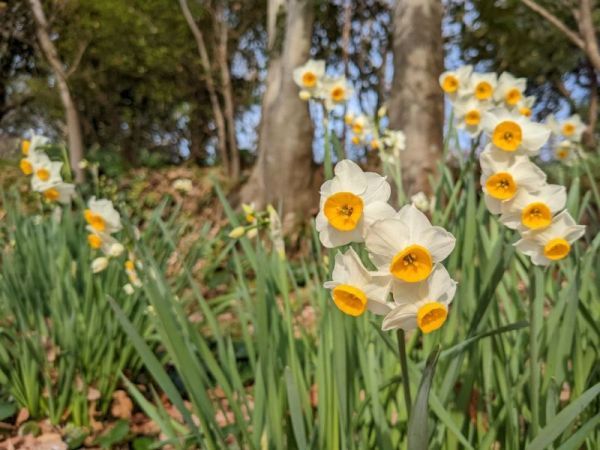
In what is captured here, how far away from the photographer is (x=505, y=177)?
2.67 feet

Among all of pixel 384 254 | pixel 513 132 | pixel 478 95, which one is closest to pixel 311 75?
pixel 478 95

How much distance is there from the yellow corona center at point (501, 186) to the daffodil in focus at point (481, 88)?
2.43 ft

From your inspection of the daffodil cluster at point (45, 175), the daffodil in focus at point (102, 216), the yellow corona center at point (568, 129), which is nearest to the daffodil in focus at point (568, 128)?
the yellow corona center at point (568, 129)

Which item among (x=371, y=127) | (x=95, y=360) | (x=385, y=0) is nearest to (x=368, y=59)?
(x=385, y=0)

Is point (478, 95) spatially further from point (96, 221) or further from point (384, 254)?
point (96, 221)

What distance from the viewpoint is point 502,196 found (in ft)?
2.64

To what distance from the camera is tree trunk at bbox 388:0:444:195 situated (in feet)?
12.9

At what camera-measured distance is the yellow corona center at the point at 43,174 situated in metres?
1.91

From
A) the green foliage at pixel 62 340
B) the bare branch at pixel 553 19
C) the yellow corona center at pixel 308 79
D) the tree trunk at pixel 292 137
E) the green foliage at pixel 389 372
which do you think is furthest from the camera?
the tree trunk at pixel 292 137

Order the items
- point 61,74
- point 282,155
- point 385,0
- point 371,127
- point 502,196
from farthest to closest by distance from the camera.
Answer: point 385,0
point 61,74
point 282,155
point 371,127
point 502,196

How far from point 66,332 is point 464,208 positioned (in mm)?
1239

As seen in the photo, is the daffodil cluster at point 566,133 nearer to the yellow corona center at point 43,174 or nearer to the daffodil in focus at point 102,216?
the daffodil in focus at point 102,216

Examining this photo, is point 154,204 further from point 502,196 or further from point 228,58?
point 502,196

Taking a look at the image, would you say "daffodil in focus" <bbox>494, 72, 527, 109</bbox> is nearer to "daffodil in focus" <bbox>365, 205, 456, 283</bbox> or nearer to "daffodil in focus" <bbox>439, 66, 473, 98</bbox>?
"daffodil in focus" <bbox>439, 66, 473, 98</bbox>
